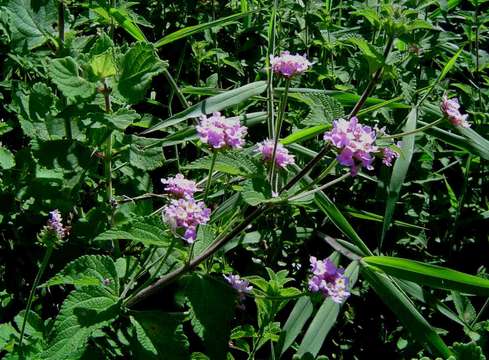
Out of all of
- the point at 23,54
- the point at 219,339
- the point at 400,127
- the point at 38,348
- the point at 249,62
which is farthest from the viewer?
the point at 249,62

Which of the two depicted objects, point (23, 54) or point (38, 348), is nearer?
point (38, 348)

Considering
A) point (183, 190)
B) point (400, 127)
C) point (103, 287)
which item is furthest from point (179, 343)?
point (400, 127)

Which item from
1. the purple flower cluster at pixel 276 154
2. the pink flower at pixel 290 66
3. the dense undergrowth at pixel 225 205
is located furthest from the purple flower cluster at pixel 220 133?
the pink flower at pixel 290 66

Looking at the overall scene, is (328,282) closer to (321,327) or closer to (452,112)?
(321,327)

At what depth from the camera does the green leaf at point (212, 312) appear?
129 centimetres

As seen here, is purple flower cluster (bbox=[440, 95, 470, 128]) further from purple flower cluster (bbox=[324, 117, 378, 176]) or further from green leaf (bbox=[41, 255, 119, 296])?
green leaf (bbox=[41, 255, 119, 296])

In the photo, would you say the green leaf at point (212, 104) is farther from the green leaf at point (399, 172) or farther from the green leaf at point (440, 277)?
the green leaf at point (440, 277)

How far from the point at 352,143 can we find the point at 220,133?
0.83 feet

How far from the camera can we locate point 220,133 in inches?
48.6

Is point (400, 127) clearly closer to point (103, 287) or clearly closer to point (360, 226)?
point (360, 226)

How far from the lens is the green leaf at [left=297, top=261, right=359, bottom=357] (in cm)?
150

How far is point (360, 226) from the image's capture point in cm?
234

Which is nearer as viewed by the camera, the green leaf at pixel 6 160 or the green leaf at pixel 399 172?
the green leaf at pixel 6 160

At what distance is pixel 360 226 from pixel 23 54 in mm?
1306
